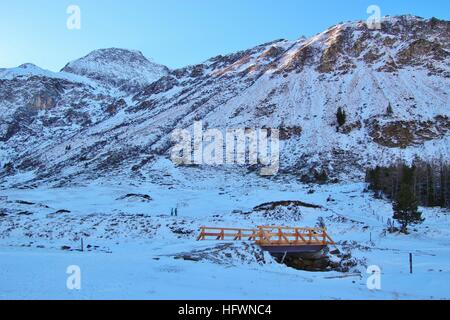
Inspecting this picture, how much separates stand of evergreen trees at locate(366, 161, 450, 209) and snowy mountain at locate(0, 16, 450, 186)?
11.5m

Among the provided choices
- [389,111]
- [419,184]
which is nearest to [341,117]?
[389,111]

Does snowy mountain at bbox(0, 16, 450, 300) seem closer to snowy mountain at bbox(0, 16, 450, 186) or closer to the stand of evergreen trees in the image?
snowy mountain at bbox(0, 16, 450, 186)

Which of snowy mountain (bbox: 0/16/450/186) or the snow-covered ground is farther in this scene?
snowy mountain (bbox: 0/16/450/186)

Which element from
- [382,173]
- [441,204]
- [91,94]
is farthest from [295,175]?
[91,94]

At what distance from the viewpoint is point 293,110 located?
89.3 meters

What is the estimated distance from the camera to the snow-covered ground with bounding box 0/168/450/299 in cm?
1327

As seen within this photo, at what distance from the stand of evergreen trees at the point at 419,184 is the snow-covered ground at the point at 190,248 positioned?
2.63 metres

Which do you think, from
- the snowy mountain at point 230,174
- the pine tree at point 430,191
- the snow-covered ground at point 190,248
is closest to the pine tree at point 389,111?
the snowy mountain at point 230,174

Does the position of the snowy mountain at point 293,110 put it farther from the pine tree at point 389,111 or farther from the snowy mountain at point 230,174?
the pine tree at point 389,111

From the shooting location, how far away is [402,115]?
8000cm

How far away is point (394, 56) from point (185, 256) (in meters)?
97.9

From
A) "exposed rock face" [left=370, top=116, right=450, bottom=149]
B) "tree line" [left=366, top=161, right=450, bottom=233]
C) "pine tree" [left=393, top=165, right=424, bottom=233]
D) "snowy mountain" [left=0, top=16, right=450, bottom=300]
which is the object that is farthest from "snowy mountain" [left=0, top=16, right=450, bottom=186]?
"pine tree" [left=393, top=165, right=424, bottom=233]

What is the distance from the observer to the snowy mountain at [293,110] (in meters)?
72.8
